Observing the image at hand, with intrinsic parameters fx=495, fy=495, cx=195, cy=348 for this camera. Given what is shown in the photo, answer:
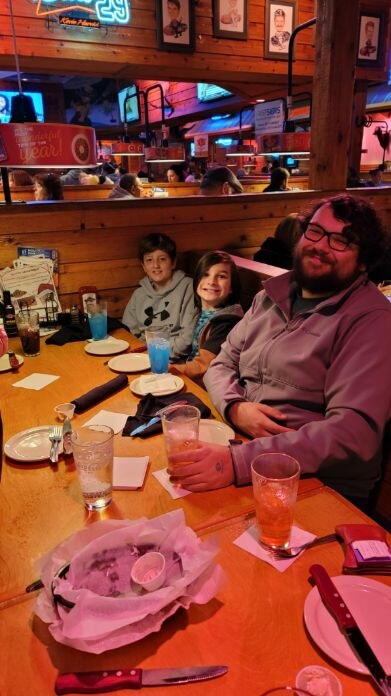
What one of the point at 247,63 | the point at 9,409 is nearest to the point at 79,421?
the point at 9,409

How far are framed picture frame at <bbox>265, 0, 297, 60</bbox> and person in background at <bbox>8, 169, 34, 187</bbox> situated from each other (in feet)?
12.0

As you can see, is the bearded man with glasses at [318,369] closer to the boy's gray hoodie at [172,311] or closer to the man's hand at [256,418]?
the man's hand at [256,418]

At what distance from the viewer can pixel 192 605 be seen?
2.92ft

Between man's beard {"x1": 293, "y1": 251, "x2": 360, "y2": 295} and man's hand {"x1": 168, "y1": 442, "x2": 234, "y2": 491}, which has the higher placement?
man's beard {"x1": 293, "y1": 251, "x2": 360, "y2": 295}

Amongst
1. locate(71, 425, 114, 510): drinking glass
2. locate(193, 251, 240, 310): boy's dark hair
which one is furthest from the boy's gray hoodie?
locate(71, 425, 114, 510): drinking glass

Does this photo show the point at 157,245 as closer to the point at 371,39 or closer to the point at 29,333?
the point at 29,333

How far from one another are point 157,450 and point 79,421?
0.32 meters

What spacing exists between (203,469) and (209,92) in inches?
390

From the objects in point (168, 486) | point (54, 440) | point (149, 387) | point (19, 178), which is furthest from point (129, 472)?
point (19, 178)

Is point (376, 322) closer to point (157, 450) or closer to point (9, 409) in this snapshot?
point (157, 450)

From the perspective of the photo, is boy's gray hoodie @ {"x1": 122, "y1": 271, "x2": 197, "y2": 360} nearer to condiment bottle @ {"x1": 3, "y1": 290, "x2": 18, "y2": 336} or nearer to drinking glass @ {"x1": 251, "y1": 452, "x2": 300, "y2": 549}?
condiment bottle @ {"x1": 3, "y1": 290, "x2": 18, "y2": 336}

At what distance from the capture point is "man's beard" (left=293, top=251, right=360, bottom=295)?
5.58ft

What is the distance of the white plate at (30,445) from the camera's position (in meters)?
Answer: 1.38

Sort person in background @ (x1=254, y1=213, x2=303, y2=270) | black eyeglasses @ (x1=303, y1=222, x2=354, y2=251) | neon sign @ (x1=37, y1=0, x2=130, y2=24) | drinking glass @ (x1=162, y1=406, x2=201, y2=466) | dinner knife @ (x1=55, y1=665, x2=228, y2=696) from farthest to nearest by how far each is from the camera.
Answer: neon sign @ (x1=37, y1=0, x2=130, y2=24) < person in background @ (x1=254, y1=213, x2=303, y2=270) < black eyeglasses @ (x1=303, y1=222, x2=354, y2=251) < drinking glass @ (x1=162, y1=406, x2=201, y2=466) < dinner knife @ (x1=55, y1=665, x2=228, y2=696)
